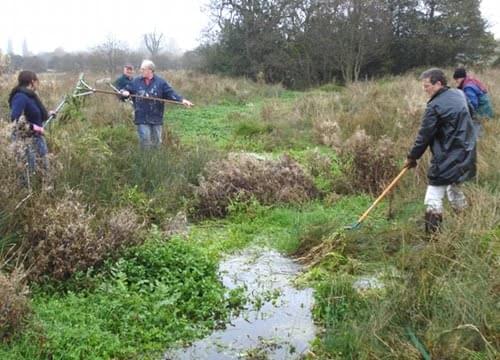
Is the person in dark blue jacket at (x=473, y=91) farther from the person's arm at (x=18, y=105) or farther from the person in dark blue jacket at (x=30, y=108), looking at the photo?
the person's arm at (x=18, y=105)

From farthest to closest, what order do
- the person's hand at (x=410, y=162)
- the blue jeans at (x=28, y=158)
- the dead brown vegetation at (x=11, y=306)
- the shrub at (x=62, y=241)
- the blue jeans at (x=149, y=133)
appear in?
the blue jeans at (x=149, y=133) → the person's hand at (x=410, y=162) → the blue jeans at (x=28, y=158) → the shrub at (x=62, y=241) → the dead brown vegetation at (x=11, y=306)

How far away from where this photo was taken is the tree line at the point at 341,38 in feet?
92.6

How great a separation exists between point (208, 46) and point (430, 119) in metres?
26.6

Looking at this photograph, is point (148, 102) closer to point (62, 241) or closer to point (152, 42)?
point (62, 241)

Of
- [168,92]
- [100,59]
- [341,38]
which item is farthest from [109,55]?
[168,92]

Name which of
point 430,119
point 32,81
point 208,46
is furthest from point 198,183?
point 208,46

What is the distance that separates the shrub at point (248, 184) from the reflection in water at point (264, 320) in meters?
1.65

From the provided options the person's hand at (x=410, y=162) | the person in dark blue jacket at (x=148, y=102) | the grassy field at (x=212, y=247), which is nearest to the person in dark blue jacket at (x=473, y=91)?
the grassy field at (x=212, y=247)

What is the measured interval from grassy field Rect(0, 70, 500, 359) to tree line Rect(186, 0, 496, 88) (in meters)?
19.6

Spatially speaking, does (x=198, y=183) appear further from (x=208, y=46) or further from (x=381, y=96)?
(x=208, y=46)

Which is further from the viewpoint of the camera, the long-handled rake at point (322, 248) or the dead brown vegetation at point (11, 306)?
the long-handled rake at point (322, 248)

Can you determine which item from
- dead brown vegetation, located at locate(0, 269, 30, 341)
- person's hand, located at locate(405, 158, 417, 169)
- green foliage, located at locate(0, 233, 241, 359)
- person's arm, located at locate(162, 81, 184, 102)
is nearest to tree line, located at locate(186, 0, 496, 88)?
person's arm, located at locate(162, 81, 184, 102)

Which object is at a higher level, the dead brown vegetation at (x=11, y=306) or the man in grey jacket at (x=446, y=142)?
the man in grey jacket at (x=446, y=142)

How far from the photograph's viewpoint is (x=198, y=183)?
812cm
